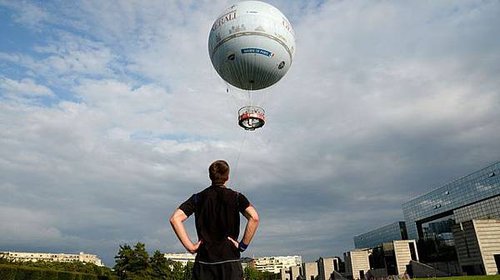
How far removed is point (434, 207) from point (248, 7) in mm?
104351

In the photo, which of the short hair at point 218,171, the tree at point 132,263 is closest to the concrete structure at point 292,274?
the tree at point 132,263

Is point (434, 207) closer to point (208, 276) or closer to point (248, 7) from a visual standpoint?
point (248, 7)

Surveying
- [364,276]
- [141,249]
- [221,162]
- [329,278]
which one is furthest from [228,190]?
[329,278]

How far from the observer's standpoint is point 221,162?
4.99 metres

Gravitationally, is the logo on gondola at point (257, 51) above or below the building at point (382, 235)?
below

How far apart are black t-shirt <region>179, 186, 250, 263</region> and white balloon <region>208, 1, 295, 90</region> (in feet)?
56.7

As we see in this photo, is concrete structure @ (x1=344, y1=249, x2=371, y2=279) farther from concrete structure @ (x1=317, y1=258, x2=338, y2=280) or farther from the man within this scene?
the man

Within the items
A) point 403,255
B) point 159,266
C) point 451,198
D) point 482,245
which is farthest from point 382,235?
point 482,245

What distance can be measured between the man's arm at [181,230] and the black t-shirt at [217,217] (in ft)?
0.27

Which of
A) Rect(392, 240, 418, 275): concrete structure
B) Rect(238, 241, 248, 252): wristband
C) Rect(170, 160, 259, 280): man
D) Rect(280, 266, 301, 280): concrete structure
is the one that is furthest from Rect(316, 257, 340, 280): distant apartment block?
Rect(170, 160, 259, 280): man

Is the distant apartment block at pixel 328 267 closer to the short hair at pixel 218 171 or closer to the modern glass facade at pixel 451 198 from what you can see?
the modern glass facade at pixel 451 198

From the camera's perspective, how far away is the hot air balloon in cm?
2133

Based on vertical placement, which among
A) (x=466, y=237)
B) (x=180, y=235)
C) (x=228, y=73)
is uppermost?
(x=228, y=73)

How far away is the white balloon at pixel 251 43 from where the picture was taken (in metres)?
21.3
